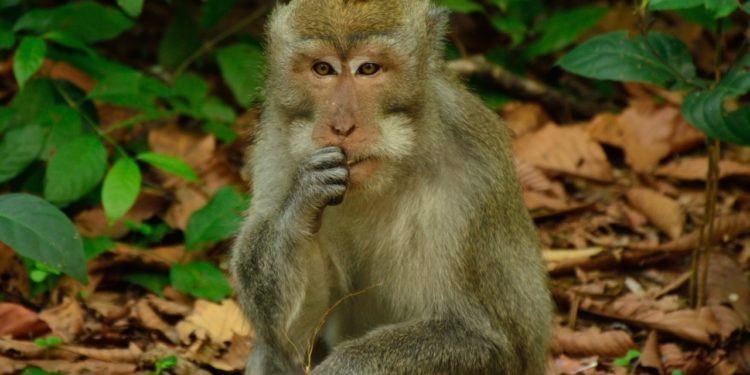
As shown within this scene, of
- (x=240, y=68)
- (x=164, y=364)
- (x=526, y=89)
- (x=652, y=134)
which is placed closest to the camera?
(x=164, y=364)

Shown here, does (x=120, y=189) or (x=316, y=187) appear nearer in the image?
(x=316, y=187)

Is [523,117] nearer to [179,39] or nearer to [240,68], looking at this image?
[240,68]

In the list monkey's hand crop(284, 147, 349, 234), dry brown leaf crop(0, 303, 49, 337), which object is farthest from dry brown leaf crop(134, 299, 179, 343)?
monkey's hand crop(284, 147, 349, 234)

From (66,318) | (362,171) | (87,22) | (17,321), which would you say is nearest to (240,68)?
(87,22)

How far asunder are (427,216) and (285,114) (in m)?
0.78

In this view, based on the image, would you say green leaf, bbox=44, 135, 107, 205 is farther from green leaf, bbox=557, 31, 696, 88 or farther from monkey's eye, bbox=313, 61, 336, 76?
green leaf, bbox=557, 31, 696, 88

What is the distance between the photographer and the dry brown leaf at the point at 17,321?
6.23 metres

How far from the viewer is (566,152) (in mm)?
8328

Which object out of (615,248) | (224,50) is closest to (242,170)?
(224,50)

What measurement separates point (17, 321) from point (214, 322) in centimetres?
107

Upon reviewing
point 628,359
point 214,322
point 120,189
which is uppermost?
point 120,189

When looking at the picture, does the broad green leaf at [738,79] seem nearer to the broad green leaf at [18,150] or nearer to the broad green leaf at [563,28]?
the broad green leaf at [563,28]

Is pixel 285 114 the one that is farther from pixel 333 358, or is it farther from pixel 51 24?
pixel 51 24

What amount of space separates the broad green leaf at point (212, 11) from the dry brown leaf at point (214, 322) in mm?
2500
